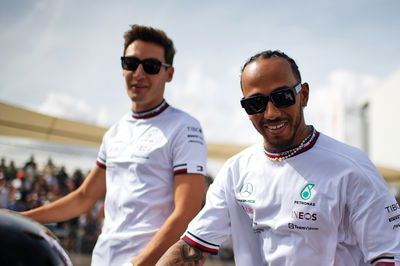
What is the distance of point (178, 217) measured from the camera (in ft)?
7.43

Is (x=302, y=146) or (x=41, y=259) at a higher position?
(x=302, y=146)

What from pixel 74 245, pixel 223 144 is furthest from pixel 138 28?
pixel 223 144

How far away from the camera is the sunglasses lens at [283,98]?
6.22ft

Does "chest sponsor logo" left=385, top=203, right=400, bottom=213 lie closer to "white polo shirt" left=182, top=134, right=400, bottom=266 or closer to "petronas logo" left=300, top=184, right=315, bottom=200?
"white polo shirt" left=182, top=134, right=400, bottom=266

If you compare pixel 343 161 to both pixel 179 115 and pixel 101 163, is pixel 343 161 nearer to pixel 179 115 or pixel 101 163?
pixel 179 115

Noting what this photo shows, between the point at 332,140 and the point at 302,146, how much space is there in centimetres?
14

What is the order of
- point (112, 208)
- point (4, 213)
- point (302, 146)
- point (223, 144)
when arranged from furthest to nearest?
point (223, 144) < point (112, 208) < point (302, 146) < point (4, 213)

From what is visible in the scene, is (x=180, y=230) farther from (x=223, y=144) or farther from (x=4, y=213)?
(x=223, y=144)

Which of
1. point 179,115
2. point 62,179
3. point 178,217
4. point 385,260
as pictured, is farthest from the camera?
point 62,179

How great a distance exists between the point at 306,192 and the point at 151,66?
143cm

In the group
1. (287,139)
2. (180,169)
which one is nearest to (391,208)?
(287,139)

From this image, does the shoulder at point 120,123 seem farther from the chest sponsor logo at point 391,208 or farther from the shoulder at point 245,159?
the chest sponsor logo at point 391,208

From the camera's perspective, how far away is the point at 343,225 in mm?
1773

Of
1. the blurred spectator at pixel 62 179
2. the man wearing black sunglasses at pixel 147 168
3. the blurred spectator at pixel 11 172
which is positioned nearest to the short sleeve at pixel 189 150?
the man wearing black sunglasses at pixel 147 168
